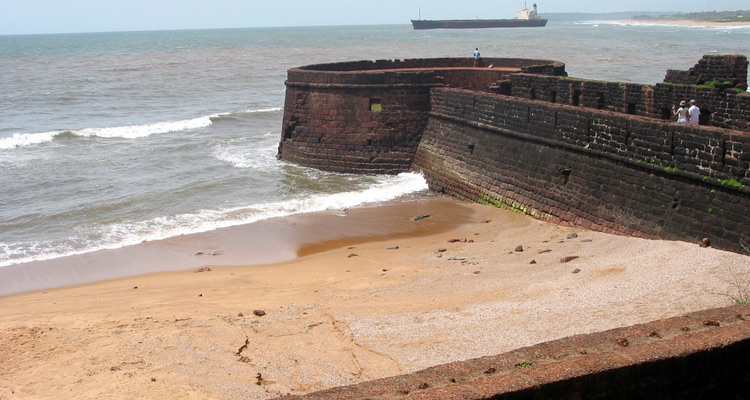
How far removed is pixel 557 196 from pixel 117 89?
33.9 m

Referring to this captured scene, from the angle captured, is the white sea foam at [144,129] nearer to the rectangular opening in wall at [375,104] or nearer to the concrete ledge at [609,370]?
the rectangular opening in wall at [375,104]

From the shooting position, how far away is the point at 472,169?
14.3m

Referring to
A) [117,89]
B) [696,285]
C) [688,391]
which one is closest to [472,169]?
[696,285]

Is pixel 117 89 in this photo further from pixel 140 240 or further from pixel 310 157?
pixel 140 240

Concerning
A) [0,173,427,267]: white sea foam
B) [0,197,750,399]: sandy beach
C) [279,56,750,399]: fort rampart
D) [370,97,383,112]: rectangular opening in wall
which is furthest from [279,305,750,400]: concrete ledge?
[370,97,383,112]: rectangular opening in wall

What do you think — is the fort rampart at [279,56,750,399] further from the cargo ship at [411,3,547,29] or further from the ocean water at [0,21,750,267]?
the cargo ship at [411,3,547,29]

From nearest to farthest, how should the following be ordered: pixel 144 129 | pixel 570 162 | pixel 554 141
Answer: pixel 570 162 → pixel 554 141 → pixel 144 129

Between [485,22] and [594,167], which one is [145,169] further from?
[485,22]

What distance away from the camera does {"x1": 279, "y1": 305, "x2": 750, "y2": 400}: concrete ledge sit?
3.75 metres

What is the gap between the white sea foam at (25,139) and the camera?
75.9ft

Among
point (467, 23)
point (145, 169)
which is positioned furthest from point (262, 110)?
point (467, 23)

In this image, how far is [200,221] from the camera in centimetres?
1341

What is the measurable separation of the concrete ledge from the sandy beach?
82.2 inches

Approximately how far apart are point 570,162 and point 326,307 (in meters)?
5.38
